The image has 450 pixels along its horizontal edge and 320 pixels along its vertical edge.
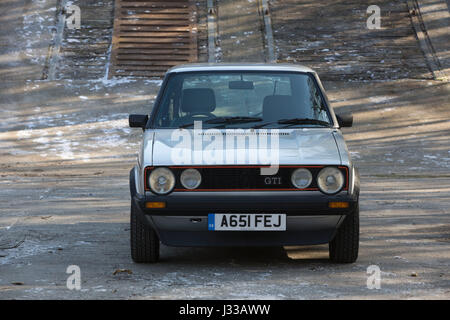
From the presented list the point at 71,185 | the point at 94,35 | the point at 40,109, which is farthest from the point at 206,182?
Answer: the point at 94,35

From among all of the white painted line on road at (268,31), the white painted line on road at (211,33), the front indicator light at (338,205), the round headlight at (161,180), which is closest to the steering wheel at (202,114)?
the round headlight at (161,180)

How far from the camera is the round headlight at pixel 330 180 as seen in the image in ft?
20.4

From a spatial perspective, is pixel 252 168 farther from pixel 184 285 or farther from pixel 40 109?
pixel 40 109

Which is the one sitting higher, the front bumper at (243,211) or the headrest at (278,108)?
the headrest at (278,108)

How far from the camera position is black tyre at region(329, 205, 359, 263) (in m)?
6.48

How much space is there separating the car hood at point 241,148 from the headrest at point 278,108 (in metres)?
0.26

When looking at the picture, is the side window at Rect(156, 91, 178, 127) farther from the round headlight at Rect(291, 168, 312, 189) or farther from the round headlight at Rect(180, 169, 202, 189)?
the round headlight at Rect(291, 168, 312, 189)

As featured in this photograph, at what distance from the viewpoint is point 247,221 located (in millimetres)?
6184

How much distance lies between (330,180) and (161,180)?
1266 mm

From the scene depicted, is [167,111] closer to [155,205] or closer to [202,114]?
[202,114]

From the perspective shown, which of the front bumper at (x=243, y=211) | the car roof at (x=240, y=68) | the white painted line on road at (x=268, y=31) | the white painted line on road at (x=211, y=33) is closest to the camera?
the front bumper at (x=243, y=211)

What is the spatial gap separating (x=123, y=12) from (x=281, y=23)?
4.10 metres

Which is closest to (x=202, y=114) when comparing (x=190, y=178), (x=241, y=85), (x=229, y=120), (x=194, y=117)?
(x=194, y=117)

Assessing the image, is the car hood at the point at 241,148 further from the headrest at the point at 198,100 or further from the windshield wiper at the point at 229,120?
the headrest at the point at 198,100
